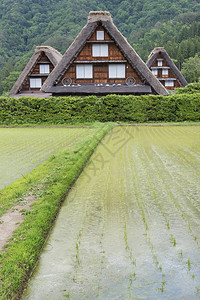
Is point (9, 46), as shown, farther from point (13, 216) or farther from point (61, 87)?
point (13, 216)

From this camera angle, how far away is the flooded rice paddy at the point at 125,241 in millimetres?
3109

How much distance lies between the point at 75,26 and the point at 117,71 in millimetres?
59745

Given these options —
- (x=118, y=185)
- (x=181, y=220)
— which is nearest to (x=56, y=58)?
(x=118, y=185)

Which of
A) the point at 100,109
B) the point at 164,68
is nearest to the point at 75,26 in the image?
the point at 164,68

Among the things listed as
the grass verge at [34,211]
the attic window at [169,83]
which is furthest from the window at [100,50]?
the attic window at [169,83]

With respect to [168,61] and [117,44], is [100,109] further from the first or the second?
[168,61]

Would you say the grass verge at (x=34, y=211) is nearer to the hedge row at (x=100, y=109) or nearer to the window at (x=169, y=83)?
the hedge row at (x=100, y=109)

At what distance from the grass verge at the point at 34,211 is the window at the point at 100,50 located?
17.7 metres

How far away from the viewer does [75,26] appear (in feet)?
264

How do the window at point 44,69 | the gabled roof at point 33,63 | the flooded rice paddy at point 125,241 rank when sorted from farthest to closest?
the window at point 44,69 < the gabled roof at point 33,63 < the flooded rice paddy at point 125,241

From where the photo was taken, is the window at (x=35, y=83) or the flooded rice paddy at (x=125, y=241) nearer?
the flooded rice paddy at (x=125, y=241)

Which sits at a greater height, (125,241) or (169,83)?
(169,83)

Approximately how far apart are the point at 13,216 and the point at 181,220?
90.8 inches

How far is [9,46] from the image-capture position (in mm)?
80375
